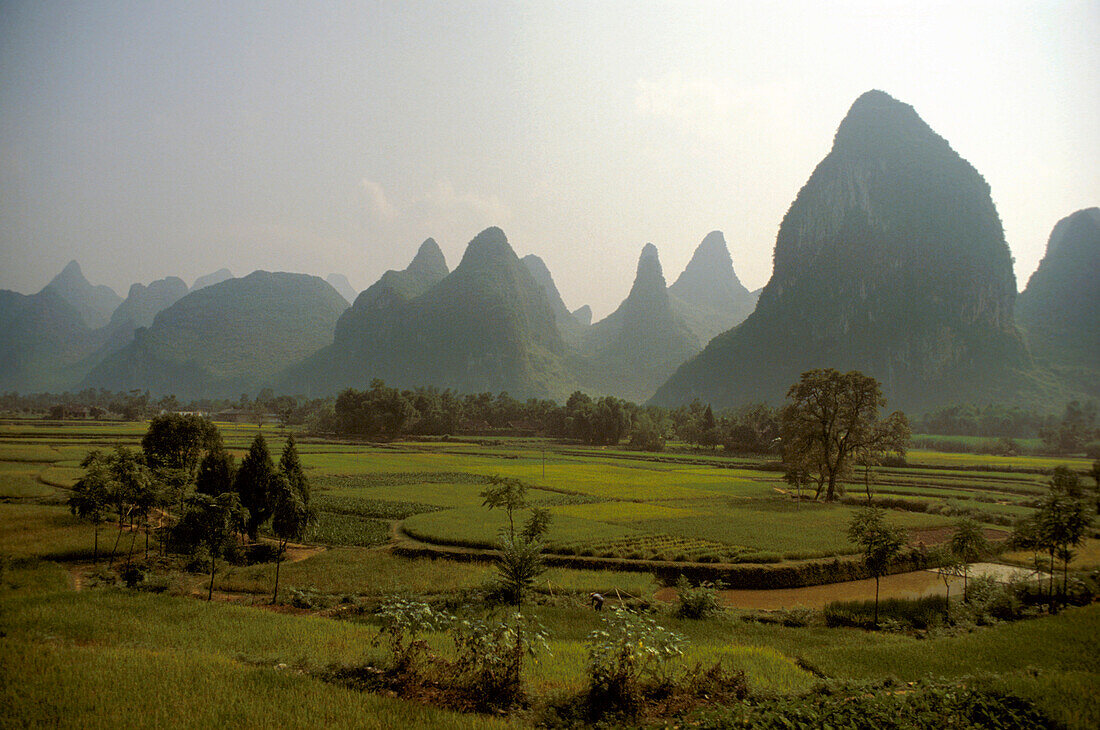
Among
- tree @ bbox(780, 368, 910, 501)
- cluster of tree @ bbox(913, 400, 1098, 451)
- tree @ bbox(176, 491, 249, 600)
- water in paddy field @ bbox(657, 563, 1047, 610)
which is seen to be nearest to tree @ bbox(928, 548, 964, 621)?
water in paddy field @ bbox(657, 563, 1047, 610)

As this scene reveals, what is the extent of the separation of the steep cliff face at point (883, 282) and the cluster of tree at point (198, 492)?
135603mm

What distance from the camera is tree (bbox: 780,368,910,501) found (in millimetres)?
41719

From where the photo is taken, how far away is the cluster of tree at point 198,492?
64.3ft

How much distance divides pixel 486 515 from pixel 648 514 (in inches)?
395

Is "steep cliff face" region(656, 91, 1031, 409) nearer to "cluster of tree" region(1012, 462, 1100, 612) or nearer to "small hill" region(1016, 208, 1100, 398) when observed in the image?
"small hill" region(1016, 208, 1100, 398)

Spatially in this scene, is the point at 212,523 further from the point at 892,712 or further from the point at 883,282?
the point at 883,282

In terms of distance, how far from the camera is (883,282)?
5787 inches

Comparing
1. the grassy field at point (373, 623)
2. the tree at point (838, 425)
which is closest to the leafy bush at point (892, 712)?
the grassy field at point (373, 623)

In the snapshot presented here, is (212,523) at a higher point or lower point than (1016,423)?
lower

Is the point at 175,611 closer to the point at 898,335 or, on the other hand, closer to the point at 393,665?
the point at 393,665

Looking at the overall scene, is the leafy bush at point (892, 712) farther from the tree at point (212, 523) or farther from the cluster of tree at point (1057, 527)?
the tree at point (212, 523)

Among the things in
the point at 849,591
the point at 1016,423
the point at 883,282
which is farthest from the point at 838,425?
the point at 883,282

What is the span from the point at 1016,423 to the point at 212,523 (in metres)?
94.9

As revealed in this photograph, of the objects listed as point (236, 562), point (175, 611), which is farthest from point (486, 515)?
point (175, 611)
